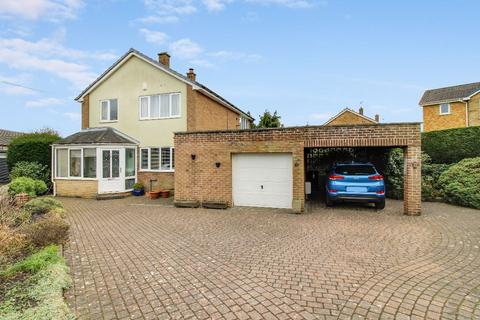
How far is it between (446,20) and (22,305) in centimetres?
1435

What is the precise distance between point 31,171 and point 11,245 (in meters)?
13.3

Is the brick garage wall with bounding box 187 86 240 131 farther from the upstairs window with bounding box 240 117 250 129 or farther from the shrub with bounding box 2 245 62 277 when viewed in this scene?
the shrub with bounding box 2 245 62 277

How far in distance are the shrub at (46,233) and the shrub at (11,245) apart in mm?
173

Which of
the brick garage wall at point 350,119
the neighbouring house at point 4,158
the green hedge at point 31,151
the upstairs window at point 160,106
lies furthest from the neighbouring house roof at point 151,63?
the brick garage wall at point 350,119

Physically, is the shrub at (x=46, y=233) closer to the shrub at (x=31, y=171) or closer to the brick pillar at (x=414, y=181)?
the brick pillar at (x=414, y=181)

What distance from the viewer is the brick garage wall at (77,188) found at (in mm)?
14344

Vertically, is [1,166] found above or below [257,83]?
below

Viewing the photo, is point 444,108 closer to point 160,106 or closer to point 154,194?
point 160,106

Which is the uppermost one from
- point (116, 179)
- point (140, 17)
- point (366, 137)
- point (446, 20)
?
point (140, 17)

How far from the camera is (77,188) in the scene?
14734 mm

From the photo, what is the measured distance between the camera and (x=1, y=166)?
893 inches

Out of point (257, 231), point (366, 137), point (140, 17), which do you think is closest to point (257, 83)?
point (140, 17)

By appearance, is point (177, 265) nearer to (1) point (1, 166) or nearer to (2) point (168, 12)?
(2) point (168, 12)

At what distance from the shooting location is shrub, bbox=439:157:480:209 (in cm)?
1024
